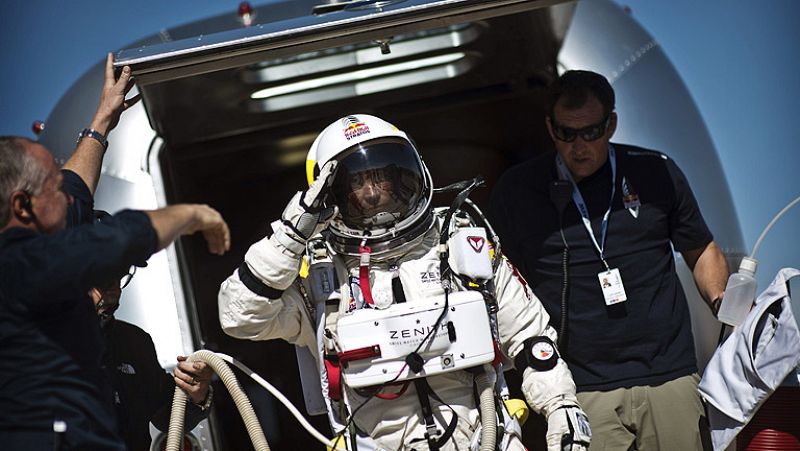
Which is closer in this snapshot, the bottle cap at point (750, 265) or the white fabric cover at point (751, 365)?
the white fabric cover at point (751, 365)

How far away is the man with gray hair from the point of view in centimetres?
257

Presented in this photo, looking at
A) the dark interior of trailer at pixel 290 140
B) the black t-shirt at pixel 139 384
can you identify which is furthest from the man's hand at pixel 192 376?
the dark interior of trailer at pixel 290 140

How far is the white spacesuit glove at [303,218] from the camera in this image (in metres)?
3.31

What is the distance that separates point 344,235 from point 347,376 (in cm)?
50

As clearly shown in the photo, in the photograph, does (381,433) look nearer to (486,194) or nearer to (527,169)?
(527,169)

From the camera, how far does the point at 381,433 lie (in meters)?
3.42

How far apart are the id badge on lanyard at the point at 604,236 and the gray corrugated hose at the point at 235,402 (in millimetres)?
1471

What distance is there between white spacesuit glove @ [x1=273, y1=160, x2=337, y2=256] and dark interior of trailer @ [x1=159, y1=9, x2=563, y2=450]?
155 cm

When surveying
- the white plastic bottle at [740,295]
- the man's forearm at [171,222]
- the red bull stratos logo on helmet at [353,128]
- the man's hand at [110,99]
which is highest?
the man's hand at [110,99]

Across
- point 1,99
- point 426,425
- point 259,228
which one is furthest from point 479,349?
point 259,228

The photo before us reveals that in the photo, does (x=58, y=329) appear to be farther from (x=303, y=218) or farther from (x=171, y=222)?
(x=303, y=218)

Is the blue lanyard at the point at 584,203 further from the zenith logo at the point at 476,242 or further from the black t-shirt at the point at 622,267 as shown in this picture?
the zenith logo at the point at 476,242

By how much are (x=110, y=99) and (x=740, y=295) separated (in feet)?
8.20

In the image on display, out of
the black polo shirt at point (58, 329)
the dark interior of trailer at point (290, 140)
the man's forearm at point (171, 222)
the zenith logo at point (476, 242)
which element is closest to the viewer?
the black polo shirt at point (58, 329)
